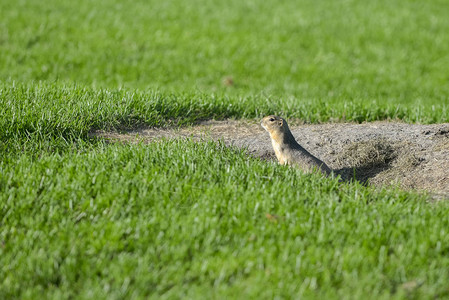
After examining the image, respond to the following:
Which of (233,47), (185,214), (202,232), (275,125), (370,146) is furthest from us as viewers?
(233,47)

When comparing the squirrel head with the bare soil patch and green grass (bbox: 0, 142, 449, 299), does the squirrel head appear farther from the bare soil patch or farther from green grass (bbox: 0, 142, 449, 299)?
green grass (bbox: 0, 142, 449, 299)

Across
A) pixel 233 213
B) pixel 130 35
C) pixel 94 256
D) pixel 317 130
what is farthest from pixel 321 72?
pixel 94 256

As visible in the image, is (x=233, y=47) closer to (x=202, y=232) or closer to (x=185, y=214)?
(x=185, y=214)

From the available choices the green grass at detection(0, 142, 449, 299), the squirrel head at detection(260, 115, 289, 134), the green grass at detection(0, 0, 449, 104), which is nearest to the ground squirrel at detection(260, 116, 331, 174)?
the squirrel head at detection(260, 115, 289, 134)

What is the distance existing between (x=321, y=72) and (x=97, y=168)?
6.97 meters

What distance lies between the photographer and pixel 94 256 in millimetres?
3436

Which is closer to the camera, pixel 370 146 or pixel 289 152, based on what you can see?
pixel 289 152

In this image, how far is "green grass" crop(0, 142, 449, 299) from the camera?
3229 mm

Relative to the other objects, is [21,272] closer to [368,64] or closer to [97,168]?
[97,168]

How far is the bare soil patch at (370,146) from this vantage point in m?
4.99

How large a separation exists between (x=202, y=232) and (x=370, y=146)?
2.35m

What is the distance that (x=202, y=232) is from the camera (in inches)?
143

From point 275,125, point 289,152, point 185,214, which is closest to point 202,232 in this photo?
point 185,214

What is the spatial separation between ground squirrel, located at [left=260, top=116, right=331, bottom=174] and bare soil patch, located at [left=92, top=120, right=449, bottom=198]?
297 mm
